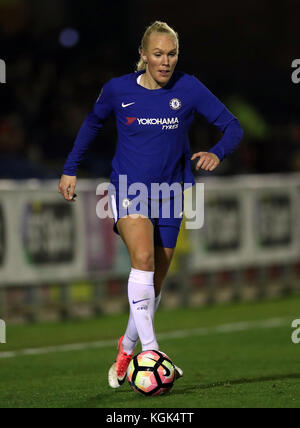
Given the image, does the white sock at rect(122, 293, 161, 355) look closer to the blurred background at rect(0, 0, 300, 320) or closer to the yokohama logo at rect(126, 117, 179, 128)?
the yokohama logo at rect(126, 117, 179, 128)

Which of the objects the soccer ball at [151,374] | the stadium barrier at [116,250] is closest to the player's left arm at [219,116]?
the soccer ball at [151,374]

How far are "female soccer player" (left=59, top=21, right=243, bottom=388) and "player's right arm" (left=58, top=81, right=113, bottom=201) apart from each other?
0.01m

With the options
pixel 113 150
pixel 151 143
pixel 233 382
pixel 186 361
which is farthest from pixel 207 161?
pixel 113 150

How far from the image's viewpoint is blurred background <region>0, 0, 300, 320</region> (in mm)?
14609

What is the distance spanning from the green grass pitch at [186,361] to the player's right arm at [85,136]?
150 centimetres

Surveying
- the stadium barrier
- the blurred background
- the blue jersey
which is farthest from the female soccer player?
the blurred background

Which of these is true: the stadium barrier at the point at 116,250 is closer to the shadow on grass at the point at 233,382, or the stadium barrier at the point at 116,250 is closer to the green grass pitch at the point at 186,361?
the green grass pitch at the point at 186,361

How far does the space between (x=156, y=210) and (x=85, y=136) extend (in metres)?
0.80

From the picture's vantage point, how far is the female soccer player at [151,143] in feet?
26.0

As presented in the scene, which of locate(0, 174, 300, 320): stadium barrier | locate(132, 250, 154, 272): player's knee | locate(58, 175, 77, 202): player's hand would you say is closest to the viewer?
locate(132, 250, 154, 272): player's knee

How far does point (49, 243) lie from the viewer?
47.5 feet

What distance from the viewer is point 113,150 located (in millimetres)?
25531
